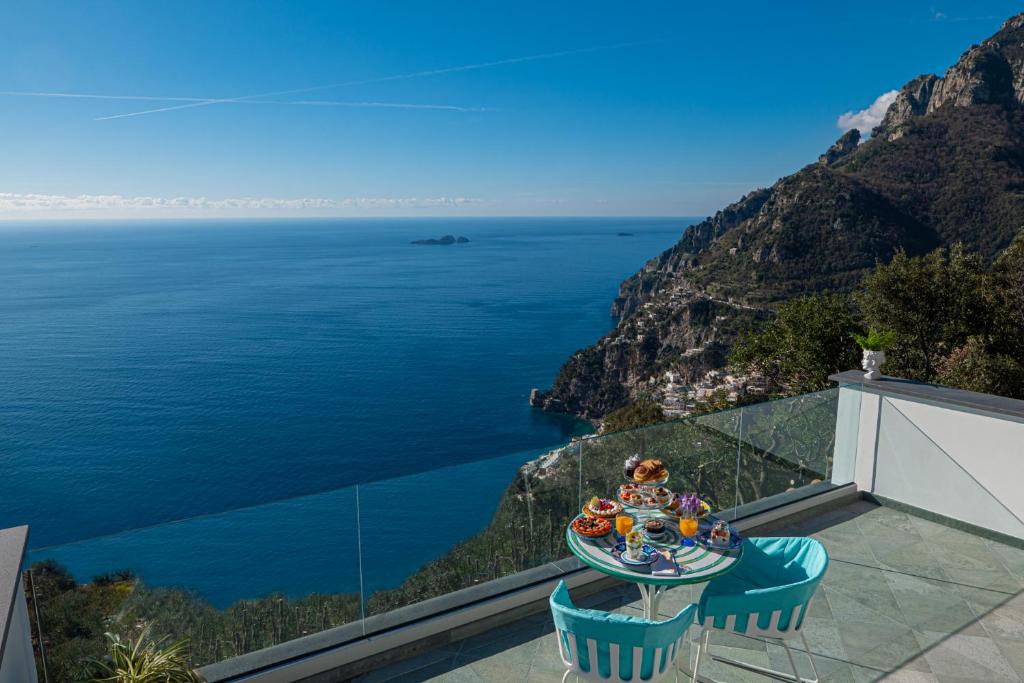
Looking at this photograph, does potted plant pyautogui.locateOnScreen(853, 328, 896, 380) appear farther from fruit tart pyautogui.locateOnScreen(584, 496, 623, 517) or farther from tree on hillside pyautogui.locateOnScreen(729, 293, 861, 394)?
tree on hillside pyautogui.locateOnScreen(729, 293, 861, 394)

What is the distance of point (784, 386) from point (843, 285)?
3076 centimetres

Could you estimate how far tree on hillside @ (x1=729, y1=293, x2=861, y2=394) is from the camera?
1409cm

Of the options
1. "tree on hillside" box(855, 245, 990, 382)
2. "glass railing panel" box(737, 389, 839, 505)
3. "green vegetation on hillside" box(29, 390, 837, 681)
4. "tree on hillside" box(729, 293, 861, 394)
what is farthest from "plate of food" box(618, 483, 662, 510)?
"tree on hillside" box(855, 245, 990, 382)

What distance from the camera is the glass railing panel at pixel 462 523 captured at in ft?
12.7

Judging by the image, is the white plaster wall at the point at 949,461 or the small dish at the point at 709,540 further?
the white plaster wall at the point at 949,461

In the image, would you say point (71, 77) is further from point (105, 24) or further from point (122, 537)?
point (122, 537)

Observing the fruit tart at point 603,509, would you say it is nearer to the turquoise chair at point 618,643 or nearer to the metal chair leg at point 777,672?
the turquoise chair at point 618,643

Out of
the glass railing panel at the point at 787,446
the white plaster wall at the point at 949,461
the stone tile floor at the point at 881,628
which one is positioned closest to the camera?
the stone tile floor at the point at 881,628

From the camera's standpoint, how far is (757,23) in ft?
211

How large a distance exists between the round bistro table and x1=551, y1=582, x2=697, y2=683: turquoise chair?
283 millimetres

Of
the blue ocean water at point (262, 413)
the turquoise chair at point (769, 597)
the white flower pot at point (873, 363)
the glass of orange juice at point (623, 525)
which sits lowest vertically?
the blue ocean water at point (262, 413)

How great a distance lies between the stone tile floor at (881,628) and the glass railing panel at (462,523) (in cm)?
38

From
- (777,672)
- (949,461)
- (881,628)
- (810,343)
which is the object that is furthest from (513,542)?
(810,343)

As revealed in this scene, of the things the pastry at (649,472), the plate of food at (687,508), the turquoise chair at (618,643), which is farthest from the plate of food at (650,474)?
the turquoise chair at (618,643)
